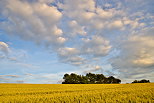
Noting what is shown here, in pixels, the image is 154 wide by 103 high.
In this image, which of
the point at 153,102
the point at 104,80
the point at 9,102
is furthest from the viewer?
the point at 104,80

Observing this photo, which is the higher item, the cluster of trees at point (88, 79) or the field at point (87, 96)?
the cluster of trees at point (88, 79)

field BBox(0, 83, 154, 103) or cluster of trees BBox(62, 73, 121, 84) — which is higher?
cluster of trees BBox(62, 73, 121, 84)

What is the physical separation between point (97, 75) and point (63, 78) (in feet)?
83.8

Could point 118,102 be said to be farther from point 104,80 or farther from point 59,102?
point 104,80

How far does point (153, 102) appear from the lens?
28.2 ft

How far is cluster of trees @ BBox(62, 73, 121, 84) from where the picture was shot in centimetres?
8006

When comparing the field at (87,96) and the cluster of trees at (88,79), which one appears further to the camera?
the cluster of trees at (88,79)

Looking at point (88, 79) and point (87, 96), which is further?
point (88, 79)

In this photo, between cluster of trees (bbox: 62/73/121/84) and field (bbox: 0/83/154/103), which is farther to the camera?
cluster of trees (bbox: 62/73/121/84)

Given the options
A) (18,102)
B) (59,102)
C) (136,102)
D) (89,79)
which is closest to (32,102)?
(18,102)

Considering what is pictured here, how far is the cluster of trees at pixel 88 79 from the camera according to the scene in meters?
80.1

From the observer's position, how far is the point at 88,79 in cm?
8744

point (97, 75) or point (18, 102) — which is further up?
point (97, 75)

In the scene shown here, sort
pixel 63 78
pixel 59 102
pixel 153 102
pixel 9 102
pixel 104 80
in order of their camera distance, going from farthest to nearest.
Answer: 1. pixel 104 80
2. pixel 63 78
3. pixel 9 102
4. pixel 59 102
5. pixel 153 102
